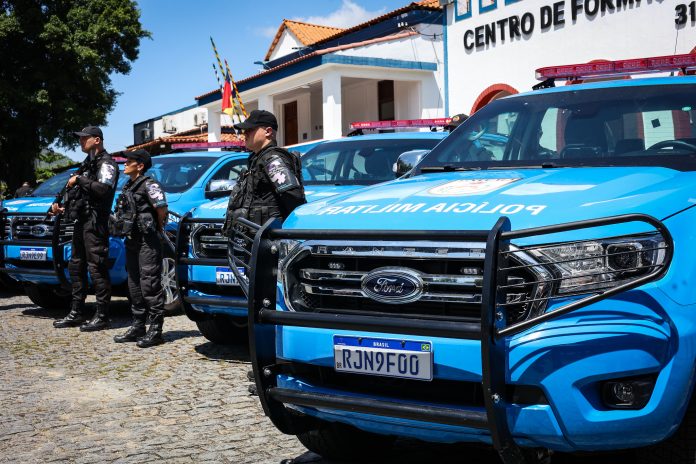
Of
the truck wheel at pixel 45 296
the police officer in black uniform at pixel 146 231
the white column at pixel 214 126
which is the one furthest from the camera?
the white column at pixel 214 126

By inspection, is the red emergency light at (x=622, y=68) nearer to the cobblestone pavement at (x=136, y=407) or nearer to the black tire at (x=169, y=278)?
the cobblestone pavement at (x=136, y=407)

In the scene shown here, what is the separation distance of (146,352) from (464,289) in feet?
16.0

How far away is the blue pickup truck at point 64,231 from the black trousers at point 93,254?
0.21 meters

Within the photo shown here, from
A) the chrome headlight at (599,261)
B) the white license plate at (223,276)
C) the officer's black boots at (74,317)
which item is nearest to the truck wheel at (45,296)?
the officer's black boots at (74,317)

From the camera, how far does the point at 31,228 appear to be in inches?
377

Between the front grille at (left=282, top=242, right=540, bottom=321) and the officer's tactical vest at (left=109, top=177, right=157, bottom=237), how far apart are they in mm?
4257

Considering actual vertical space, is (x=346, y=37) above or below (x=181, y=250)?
above

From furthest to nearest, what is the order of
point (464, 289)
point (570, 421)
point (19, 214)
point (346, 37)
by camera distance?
1. point (346, 37)
2. point (19, 214)
3. point (464, 289)
4. point (570, 421)

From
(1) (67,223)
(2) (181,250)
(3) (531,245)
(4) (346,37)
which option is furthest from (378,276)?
(4) (346,37)

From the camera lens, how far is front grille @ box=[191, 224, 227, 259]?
22.4ft

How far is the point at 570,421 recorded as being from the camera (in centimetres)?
286

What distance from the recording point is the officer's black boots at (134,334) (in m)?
7.82

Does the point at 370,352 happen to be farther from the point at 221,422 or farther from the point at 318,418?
the point at 221,422

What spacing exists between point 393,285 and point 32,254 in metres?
7.22
